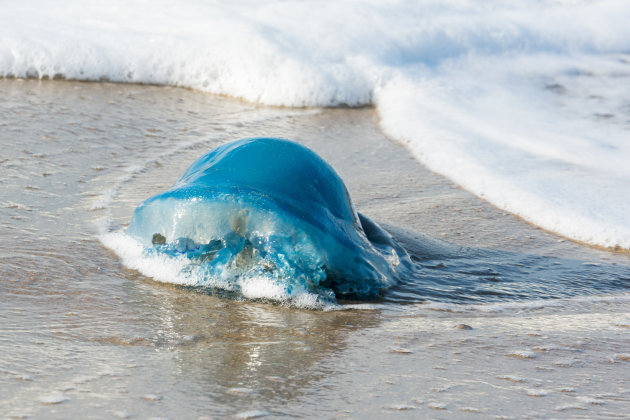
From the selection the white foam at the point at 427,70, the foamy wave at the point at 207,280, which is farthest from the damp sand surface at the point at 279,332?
the white foam at the point at 427,70

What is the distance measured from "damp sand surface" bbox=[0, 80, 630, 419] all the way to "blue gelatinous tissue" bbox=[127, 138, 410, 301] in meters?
0.10

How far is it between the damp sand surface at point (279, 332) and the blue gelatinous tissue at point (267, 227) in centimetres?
10

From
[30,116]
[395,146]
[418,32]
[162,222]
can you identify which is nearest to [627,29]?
[418,32]

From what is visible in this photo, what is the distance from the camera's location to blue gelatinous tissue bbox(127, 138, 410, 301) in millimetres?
2518

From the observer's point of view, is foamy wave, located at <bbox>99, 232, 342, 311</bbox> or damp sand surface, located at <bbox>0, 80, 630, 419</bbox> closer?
damp sand surface, located at <bbox>0, 80, 630, 419</bbox>

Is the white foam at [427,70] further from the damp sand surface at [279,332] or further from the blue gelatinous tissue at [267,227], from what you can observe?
the blue gelatinous tissue at [267,227]

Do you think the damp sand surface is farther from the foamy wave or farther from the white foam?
the white foam

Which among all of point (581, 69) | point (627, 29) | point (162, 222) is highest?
point (627, 29)

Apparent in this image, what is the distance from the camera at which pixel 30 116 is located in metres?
4.80

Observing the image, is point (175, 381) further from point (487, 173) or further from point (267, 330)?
point (487, 173)

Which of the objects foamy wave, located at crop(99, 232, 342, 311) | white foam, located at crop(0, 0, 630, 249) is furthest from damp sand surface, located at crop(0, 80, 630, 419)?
white foam, located at crop(0, 0, 630, 249)

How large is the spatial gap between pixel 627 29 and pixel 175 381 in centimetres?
889

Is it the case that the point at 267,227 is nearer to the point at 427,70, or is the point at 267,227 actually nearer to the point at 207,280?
the point at 207,280

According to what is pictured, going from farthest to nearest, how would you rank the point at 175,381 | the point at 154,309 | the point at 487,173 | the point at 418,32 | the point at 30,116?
the point at 418,32 < the point at 30,116 < the point at 487,173 < the point at 154,309 < the point at 175,381
